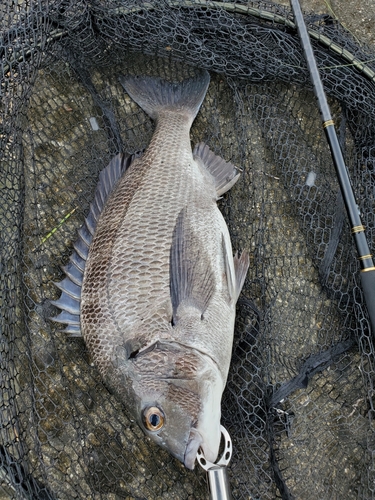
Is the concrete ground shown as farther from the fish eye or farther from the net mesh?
the fish eye

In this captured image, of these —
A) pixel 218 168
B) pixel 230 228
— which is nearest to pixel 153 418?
pixel 230 228

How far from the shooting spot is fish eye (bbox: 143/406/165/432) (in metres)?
1.80

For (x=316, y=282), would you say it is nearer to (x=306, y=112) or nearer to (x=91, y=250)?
(x=306, y=112)

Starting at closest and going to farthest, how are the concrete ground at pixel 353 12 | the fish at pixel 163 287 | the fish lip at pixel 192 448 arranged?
the fish lip at pixel 192 448, the fish at pixel 163 287, the concrete ground at pixel 353 12

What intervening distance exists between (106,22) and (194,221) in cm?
132

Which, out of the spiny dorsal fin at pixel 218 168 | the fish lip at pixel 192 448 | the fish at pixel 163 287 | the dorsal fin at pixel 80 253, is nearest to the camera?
the fish lip at pixel 192 448

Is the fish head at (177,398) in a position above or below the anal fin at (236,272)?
below

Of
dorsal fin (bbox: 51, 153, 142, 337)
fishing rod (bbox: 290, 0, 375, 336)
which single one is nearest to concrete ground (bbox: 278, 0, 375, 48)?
fishing rod (bbox: 290, 0, 375, 336)

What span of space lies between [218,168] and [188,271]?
2.45 feet

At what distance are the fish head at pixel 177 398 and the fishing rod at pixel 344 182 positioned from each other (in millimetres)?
829

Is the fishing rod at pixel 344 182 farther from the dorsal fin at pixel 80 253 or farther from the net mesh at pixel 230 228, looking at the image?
the dorsal fin at pixel 80 253

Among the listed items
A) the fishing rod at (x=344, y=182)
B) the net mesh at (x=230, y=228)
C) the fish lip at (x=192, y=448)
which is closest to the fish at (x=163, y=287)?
the fish lip at (x=192, y=448)

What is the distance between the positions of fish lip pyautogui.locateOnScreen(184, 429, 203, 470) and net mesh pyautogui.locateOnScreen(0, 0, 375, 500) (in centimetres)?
52

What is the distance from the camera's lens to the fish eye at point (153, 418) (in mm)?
1796
